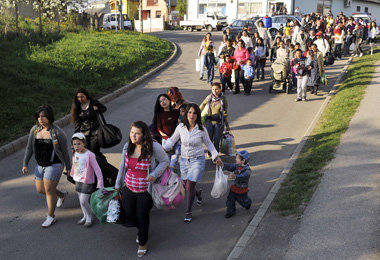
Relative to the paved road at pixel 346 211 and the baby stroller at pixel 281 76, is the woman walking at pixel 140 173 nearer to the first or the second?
the paved road at pixel 346 211

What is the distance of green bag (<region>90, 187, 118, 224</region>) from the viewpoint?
18.7 feet

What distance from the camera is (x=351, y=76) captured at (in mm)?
17469

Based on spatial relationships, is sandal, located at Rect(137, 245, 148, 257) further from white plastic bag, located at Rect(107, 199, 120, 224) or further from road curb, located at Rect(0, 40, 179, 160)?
road curb, located at Rect(0, 40, 179, 160)

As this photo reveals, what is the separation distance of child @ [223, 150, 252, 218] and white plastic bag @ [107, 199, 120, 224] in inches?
68.0

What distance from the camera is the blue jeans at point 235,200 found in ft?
21.4

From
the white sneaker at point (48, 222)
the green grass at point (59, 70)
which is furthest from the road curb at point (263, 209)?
the green grass at point (59, 70)

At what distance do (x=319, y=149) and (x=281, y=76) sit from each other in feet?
22.8

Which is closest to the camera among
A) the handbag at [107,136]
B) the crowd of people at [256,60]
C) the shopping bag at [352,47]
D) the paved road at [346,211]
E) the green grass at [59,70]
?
the paved road at [346,211]

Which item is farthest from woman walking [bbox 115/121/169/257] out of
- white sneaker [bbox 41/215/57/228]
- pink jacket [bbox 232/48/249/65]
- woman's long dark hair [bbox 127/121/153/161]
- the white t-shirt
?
pink jacket [bbox 232/48/249/65]

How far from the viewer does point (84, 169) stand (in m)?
6.24

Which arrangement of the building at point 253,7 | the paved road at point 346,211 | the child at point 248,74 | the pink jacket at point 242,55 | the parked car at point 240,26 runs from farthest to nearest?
the building at point 253,7
the parked car at point 240,26
the pink jacket at point 242,55
the child at point 248,74
the paved road at point 346,211

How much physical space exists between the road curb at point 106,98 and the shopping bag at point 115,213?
17.0ft

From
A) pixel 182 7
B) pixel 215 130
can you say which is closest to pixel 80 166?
pixel 215 130

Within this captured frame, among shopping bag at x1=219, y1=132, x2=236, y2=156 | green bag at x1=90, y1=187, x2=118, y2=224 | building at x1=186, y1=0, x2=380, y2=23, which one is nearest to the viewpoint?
green bag at x1=90, y1=187, x2=118, y2=224
